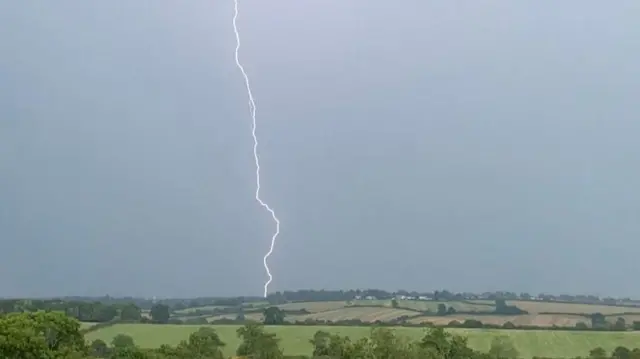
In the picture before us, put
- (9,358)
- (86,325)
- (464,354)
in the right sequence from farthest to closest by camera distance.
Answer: (86,325)
(464,354)
(9,358)

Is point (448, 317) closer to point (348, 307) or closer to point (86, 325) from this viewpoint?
point (348, 307)

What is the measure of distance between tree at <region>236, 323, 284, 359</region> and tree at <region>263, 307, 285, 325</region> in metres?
21.5

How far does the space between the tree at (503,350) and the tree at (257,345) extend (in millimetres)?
17300

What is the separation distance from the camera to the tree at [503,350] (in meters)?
53.5

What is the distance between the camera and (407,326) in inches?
2899

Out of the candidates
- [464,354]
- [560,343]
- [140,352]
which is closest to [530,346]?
[560,343]

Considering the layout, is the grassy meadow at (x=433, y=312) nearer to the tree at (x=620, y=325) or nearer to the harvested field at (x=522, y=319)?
the harvested field at (x=522, y=319)

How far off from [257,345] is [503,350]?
2059 cm

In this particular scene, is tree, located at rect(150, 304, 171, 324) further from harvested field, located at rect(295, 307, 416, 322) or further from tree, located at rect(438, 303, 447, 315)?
tree, located at rect(438, 303, 447, 315)

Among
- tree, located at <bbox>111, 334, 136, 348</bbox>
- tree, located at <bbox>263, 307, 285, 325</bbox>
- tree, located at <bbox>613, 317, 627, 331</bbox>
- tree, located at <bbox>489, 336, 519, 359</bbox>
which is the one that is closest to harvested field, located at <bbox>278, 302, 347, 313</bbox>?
tree, located at <bbox>263, 307, 285, 325</bbox>

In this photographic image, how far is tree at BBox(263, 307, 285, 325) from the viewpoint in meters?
79.8

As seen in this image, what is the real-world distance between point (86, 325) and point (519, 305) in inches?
2499

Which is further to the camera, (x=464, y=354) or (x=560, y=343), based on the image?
(x=560, y=343)

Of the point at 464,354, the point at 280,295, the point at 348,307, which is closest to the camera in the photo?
the point at 464,354
